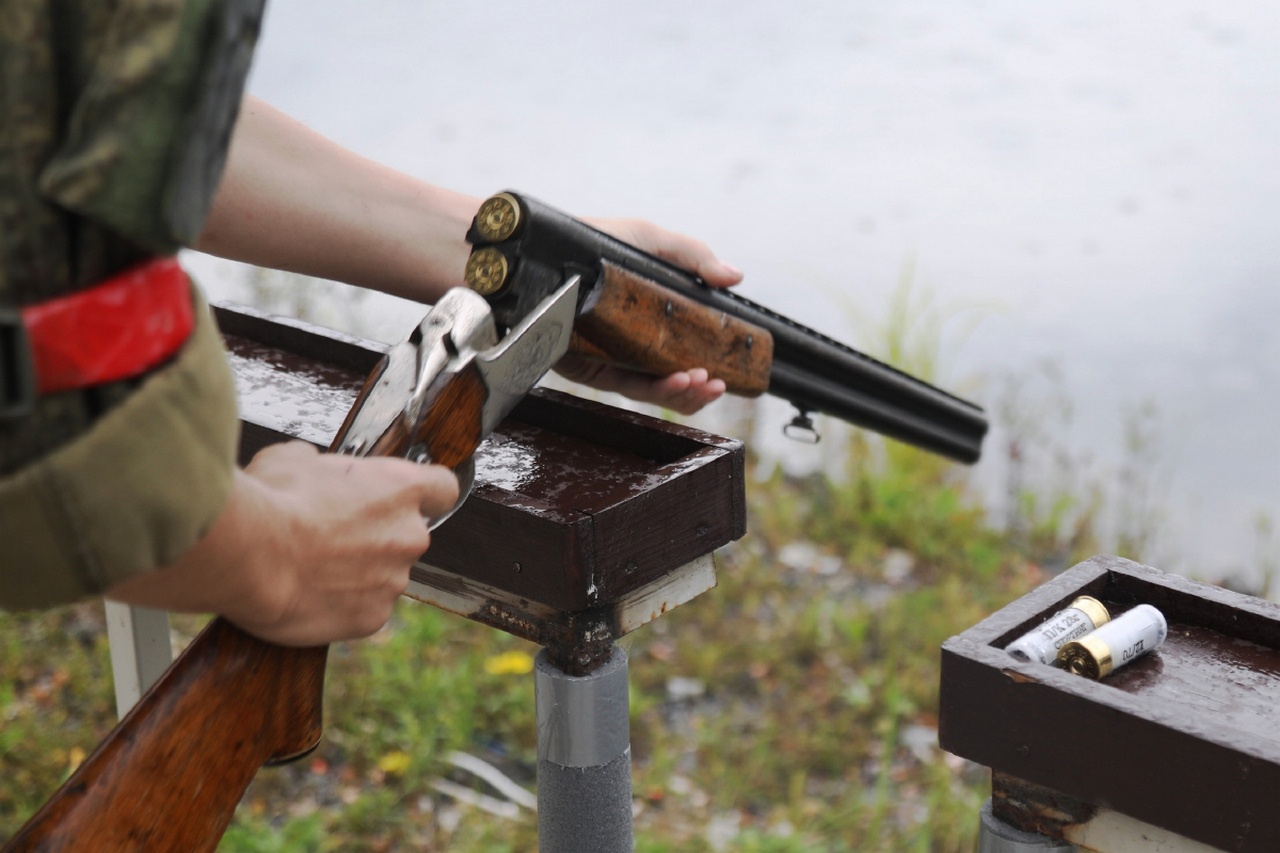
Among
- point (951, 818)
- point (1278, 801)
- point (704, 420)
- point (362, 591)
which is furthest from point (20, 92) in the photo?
point (704, 420)

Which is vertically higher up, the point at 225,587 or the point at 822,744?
the point at 225,587

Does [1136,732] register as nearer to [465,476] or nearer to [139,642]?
[465,476]

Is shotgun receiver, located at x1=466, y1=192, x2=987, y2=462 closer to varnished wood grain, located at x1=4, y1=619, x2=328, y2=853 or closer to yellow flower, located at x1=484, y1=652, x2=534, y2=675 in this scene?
varnished wood grain, located at x1=4, y1=619, x2=328, y2=853

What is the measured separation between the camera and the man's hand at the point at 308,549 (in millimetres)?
769

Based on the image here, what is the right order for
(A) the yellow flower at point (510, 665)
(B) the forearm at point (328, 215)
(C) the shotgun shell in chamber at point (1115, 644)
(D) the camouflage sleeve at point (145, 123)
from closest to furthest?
1. (D) the camouflage sleeve at point (145, 123)
2. (C) the shotgun shell in chamber at point (1115, 644)
3. (B) the forearm at point (328, 215)
4. (A) the yellow flower at point (510, 665)

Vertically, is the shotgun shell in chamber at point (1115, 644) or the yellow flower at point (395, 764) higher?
the shotgun shell in chamber at point (1115, 644)

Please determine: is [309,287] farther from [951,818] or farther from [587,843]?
[587,843]

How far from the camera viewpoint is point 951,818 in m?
2.44

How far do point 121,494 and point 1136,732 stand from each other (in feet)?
2.33

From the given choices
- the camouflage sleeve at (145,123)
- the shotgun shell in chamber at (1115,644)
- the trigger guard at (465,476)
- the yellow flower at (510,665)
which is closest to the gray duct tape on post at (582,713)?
the trigger guard at (465,476)

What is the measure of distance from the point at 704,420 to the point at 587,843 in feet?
Result: 8.89

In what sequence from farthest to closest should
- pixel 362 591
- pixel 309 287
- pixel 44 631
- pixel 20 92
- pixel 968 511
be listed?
pixel 309 287 → pixel 968 511 → pixel 44 631 → pixel 362 591 → pixel 20 92

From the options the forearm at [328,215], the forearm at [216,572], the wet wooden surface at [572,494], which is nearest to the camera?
the forearm at [216,572]

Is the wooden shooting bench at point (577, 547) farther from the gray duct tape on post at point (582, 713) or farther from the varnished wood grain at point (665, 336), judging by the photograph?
the varnished wood grain at point (665, 336)
